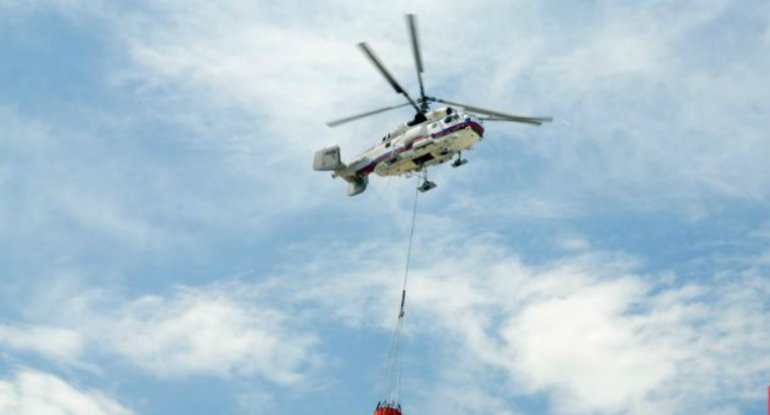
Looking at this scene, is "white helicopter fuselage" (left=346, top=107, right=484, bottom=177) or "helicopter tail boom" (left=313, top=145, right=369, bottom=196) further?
"helicopter tail boom" (left=313, top=145, right=369, bottom=196)

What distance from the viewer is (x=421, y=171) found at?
8806 cm

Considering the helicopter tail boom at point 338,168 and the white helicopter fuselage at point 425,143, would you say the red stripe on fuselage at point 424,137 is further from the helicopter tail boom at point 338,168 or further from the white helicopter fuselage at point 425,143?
the helicopter tail boom at point 338,168

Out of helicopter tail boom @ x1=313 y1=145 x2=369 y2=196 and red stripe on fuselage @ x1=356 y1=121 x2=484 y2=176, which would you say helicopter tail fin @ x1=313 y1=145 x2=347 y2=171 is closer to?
helicopter tail boom @ x1=313 y1=145 x2=369 y2=196

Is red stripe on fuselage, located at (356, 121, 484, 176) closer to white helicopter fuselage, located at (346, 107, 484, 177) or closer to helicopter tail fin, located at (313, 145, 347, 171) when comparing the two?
white helicopter fuselage, located at (346, 107, 484, 177)

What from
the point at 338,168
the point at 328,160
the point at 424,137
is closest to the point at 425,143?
the point at 424,137

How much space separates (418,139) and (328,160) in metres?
10.5

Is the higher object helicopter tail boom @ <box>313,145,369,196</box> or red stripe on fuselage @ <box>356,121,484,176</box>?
helicopter tail boom @ <box>313,145,369,196</box>

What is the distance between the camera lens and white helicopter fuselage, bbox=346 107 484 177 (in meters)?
84.2

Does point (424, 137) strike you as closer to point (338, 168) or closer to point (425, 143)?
point (425, 143)

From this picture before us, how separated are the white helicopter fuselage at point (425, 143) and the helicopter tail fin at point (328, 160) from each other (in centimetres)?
260

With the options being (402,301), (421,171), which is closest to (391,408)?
(402,301)

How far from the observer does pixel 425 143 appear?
85500 millimetres

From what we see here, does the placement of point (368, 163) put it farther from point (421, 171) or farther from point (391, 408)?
point (391, 408)

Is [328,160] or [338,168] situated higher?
[328,160]
